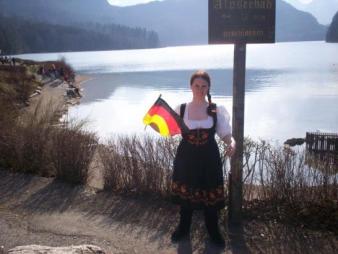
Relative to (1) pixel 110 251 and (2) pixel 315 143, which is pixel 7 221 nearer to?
(1) pixel 110 251

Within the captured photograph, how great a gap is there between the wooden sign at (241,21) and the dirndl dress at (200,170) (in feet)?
3.05

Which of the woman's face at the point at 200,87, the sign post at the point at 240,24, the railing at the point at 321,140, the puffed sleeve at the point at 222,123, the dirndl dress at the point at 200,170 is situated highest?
the sign post at the point at 240,24

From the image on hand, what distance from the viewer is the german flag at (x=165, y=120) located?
4688 mm

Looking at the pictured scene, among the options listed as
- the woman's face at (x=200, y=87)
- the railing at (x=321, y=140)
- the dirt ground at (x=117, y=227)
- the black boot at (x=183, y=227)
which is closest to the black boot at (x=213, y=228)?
the dirt ground at (x=117, y=227)

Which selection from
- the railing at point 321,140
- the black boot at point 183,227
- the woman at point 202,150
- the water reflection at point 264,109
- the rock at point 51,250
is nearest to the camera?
the rock at point 51,250

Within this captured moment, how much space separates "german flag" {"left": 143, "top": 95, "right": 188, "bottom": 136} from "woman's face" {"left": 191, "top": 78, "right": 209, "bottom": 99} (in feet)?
0.99

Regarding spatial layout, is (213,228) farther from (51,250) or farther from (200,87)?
(51,250)

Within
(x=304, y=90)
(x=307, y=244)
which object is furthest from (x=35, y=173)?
(x=304, y=90)

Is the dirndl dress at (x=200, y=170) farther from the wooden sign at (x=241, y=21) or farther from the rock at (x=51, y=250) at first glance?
the rock at (x=51, y=250)

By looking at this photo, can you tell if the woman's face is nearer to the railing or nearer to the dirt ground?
the dirt ground

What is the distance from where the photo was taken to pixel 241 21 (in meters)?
4.86

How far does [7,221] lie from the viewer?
539cm

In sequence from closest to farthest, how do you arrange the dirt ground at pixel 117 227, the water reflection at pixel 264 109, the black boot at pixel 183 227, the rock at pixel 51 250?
the rock at pixel 51 250 < the dirt ground at pixel 117 227 < the black boot at pixel 183 227 < the water reflection at pixel 264 109

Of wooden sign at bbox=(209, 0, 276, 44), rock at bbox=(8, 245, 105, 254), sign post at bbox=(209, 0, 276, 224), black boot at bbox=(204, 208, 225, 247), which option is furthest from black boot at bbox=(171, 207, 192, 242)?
wooden sign at bbox=(209, 0, 276, 44)
